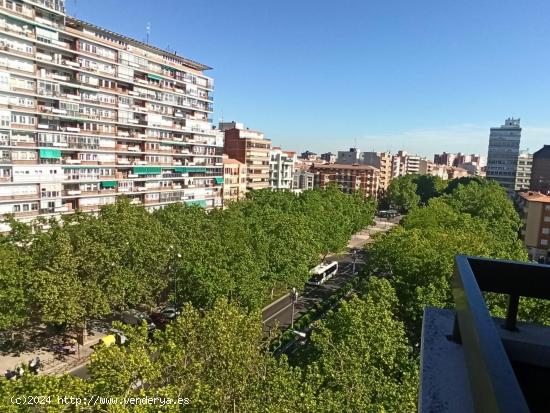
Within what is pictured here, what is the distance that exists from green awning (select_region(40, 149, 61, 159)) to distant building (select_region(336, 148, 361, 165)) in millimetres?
133300

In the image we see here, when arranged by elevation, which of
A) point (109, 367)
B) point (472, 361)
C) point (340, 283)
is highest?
point (472, 361)

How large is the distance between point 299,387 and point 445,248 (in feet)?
61.2

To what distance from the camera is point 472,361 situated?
2379 mm

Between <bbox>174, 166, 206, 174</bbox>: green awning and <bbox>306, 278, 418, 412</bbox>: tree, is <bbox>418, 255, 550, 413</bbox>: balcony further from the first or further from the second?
<bbox>174, 166, 206, 174</bbox>: green awning

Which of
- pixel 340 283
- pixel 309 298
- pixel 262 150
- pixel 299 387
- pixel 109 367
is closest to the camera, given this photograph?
pixel 109 367

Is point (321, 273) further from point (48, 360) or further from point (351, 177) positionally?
point (351, 177)

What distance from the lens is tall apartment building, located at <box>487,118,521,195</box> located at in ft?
465

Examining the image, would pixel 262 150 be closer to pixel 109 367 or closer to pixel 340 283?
pixel 340 283

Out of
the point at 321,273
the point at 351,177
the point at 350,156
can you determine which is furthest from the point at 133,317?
the point at 350,156

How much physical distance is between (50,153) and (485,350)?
170ft

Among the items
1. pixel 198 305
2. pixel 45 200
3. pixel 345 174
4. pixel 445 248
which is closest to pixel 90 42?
pixel 45 200

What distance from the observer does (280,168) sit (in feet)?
325

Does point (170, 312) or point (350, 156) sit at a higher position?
point (350, 156)

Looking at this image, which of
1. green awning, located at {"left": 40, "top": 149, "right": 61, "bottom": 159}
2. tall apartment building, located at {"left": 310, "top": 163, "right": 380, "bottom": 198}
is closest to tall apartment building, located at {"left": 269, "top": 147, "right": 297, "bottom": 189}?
tall apartment building, located at {"left": 310, "top": 163, "right": 380, "bottom": 198}
